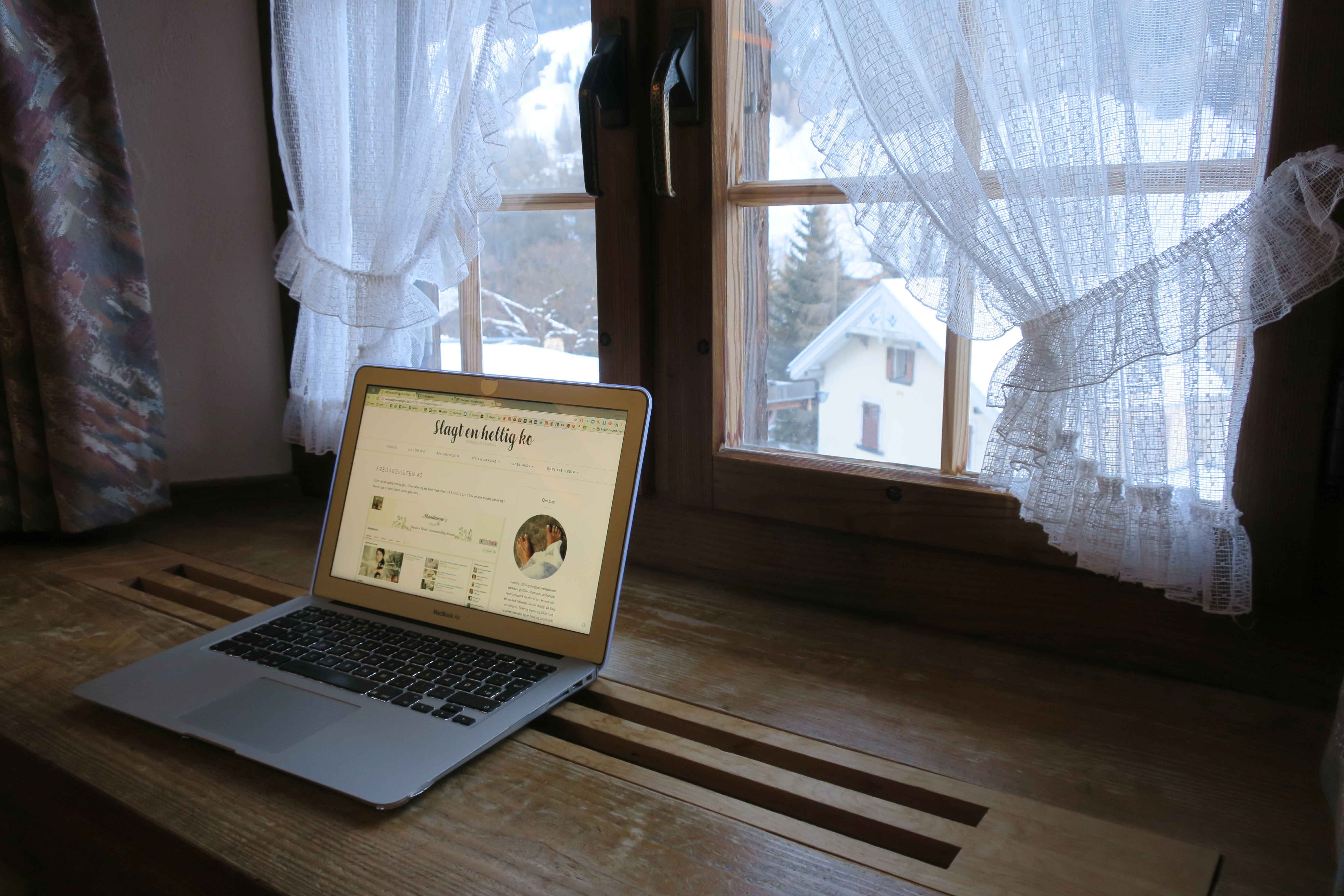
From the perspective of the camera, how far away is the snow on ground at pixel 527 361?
1.23 m

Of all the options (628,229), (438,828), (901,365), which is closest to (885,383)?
(901,365)

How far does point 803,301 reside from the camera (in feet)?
3.35

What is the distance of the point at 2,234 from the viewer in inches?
46.9

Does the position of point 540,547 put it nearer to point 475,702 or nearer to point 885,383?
point 475,702

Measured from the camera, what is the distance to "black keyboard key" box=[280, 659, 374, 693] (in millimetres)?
802

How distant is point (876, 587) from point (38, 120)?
1.16 m

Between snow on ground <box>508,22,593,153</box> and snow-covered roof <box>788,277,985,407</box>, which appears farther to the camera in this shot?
snow on ground <box>508,22,593,153</box>

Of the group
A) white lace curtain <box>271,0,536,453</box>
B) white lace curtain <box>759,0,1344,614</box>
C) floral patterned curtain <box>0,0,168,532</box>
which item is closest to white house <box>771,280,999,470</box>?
white lace curtain <box>759,0,1344,614</box>

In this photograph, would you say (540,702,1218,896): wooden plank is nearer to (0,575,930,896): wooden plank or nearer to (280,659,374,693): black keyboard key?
(0,575,930,896): wooden plank

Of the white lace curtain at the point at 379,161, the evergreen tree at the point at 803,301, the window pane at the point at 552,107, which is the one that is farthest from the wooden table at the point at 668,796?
the window pane at the point at 552,107

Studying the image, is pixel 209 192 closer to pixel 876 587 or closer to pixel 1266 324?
pixel 876 587

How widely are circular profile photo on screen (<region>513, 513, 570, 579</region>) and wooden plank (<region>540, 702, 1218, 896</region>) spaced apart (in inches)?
7.1

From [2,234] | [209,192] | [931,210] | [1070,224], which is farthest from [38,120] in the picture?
[1070,224]

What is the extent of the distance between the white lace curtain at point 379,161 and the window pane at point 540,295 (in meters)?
0.10
